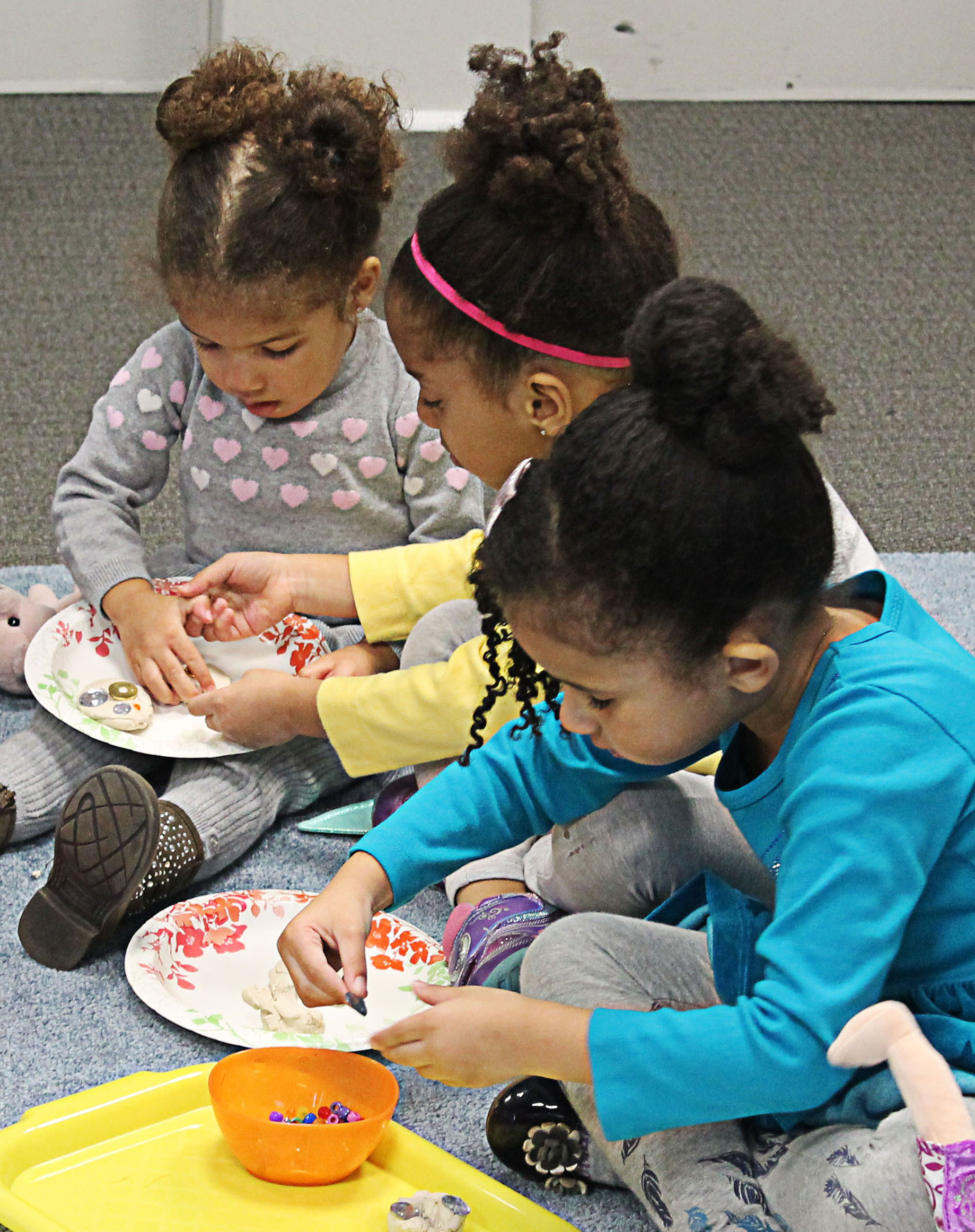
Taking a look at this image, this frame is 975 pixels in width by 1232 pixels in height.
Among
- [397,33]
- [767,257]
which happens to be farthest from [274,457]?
[397,33]

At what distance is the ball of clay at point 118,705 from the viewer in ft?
3.52

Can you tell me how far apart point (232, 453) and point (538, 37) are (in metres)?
1.64

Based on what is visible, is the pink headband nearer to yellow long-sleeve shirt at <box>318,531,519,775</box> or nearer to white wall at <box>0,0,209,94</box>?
yellow long-sleeve shirt at <box>318,531,519,775</box>

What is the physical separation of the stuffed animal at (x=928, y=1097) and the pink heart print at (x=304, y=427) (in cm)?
71

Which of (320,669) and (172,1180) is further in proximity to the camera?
(320,669)

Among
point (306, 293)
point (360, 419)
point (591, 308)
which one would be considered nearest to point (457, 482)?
point (360, 419)

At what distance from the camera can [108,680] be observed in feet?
3.69

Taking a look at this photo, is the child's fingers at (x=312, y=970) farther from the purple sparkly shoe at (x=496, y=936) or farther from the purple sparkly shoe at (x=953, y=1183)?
the purple sparkly shoe at (x=953, y=1183)

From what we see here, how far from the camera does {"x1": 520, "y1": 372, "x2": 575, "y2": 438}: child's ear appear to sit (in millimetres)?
917

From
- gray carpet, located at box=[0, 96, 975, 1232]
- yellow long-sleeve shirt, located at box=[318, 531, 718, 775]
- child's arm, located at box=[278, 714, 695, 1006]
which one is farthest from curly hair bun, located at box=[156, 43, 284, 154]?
child's arm, located at box=[278, 714, 695, 1006]

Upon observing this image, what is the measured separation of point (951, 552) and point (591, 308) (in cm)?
82

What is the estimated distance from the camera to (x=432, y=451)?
117 centimetres

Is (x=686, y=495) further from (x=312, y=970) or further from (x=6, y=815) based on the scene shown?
(x=6, y=815)

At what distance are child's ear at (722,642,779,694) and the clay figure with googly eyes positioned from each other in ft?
0.94
